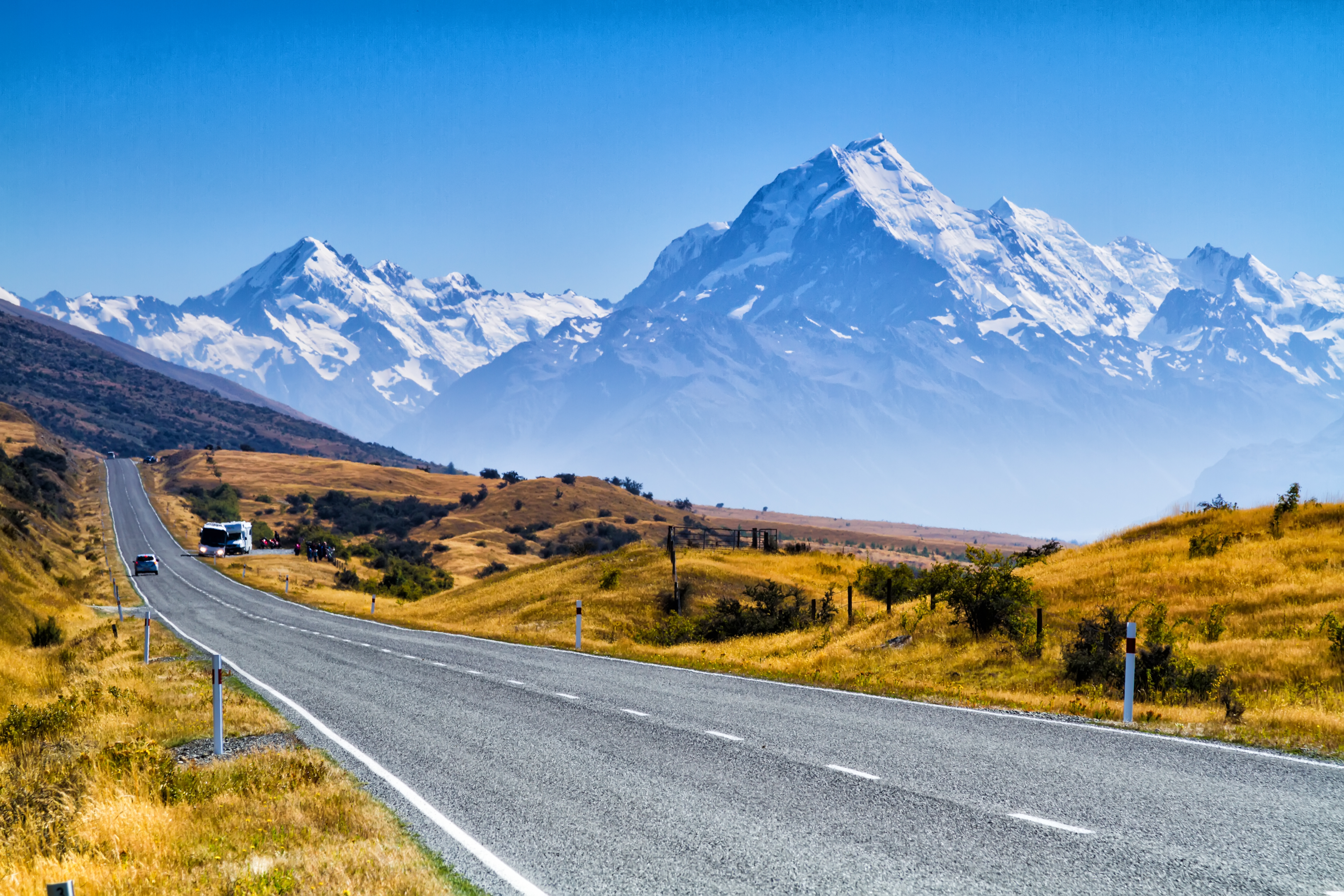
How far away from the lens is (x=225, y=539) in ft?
229

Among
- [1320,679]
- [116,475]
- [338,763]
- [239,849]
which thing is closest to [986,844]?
[239,849]

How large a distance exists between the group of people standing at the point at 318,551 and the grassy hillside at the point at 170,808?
53508 millimetres

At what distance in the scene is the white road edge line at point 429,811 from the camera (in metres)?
6.36

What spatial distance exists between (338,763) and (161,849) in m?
3.33

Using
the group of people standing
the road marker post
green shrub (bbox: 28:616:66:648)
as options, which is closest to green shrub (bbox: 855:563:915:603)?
the road marker post

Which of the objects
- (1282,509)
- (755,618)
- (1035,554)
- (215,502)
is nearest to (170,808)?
(755,618)

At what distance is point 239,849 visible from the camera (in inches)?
271

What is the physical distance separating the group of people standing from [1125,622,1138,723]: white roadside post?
207 ft

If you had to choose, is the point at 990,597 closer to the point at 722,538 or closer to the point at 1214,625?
the point at 1214,625

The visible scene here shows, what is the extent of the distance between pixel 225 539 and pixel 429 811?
68.7m

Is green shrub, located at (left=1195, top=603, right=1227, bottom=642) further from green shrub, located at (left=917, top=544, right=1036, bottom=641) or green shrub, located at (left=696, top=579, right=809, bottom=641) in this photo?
green shrub, located at (left=696, top=579, right=809, bottom=641)

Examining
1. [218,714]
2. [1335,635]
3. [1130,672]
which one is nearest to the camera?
[218,714]

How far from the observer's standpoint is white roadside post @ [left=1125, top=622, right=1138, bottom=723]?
11.6 metres

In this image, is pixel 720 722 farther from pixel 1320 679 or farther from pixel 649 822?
pixel 1320 679
